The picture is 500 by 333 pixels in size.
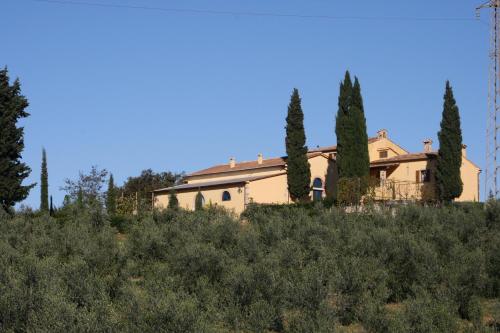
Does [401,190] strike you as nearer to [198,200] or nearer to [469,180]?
[469,180]

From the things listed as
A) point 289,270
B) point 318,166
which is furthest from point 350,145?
point 289,270

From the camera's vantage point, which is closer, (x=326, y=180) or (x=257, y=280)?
(x=257, y=280)

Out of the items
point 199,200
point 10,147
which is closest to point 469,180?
point 199,200

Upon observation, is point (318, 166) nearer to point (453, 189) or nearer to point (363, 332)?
point (453, 189)

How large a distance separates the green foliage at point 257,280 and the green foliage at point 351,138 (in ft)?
54.9

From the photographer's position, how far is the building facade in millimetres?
37312

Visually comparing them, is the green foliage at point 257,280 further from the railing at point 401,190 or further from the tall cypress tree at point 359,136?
the railing at point 401,190

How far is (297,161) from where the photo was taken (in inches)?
1463

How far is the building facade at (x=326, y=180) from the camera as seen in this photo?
37.3m

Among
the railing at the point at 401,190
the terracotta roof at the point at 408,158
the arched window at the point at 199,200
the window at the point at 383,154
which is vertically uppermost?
the window at the point at 383,154

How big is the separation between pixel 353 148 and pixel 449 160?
5.17 metres

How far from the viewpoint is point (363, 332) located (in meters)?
9.90

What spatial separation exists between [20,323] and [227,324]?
3.06 m

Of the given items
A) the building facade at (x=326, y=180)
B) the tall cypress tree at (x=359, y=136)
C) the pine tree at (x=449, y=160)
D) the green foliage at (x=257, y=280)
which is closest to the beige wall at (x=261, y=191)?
the building facade at (x=326, y=180)
